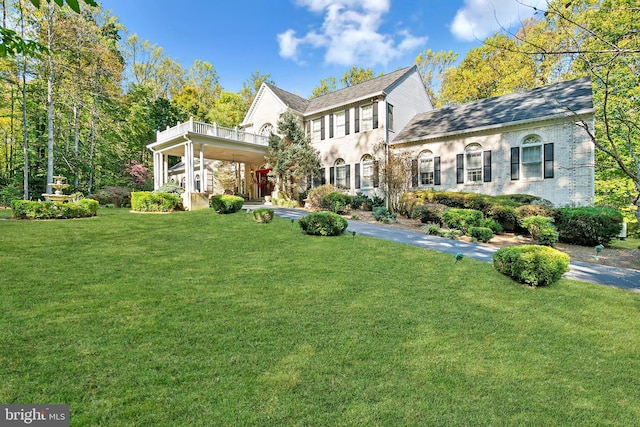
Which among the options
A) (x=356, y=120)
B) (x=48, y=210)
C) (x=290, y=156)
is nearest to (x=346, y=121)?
(x=356, y=120)

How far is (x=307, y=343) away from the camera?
3.28 metres

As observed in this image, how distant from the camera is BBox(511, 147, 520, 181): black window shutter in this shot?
533 inches

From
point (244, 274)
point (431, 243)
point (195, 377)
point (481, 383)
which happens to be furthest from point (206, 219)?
point (481, 383)

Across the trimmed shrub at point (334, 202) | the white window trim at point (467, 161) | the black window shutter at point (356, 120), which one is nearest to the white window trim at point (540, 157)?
the white window trim at point (467, 161)

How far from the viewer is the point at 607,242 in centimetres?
907

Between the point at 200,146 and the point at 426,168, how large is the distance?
39.3ft

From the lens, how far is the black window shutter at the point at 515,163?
13.5 metres

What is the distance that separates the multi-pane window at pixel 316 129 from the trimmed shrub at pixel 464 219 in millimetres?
11184

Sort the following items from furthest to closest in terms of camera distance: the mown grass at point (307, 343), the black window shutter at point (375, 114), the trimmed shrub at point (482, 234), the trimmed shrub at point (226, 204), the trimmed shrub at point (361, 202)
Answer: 1. the black window shutter at point (375, 114)
2. the trimmed shrub at point (361, 202)
3. the trimmed shrub at point (226, 204)
4. the trimmed shrub at point (482, 234)
5. the mown grass at point (307, 343)

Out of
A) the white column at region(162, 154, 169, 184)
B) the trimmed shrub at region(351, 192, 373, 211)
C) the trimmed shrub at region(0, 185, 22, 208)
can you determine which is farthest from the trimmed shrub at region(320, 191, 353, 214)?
the trimmed shrub at region(0, 185, 22, 208)

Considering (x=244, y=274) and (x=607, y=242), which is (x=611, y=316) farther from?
(x=607, y=242)

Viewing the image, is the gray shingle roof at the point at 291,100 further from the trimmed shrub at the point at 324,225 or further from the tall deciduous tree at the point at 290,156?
the trimmed shrub at the point at 324,225

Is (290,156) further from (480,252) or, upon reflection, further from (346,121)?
(480,252)

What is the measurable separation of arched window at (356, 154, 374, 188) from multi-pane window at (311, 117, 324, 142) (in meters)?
3.80
